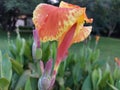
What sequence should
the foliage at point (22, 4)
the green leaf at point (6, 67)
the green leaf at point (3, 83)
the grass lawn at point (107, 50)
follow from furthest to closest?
1. the foliage at point (22, 4)
2. the grass lawn at point (107, 50)
3. the green leaf at point (6, 67)
4. the green leaf at point (3, 83)

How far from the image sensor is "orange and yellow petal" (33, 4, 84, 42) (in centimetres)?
103

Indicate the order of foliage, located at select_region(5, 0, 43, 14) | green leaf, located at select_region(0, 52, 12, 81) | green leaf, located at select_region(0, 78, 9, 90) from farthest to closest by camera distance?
foliage, located at select_region(5, 0, 43, 14), green leaf, located at select_region(0, 52, 12, 81), green leaf, located at select_region(0, 78, 9, 90)

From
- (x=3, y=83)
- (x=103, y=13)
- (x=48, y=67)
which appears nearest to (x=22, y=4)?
(x=103, y=13)

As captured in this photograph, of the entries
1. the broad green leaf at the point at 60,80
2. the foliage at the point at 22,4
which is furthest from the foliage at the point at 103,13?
the broad green leaf at the point at 60,80

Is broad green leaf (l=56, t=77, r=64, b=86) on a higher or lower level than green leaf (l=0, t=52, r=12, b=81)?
lower

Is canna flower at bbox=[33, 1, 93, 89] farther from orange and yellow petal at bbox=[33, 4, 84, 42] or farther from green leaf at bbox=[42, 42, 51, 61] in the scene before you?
green leaf at bbox=[42, 42, 51, 61]

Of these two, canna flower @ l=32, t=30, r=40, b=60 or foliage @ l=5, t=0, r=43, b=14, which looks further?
foliage @ l=5, t=0, r=43, b=14

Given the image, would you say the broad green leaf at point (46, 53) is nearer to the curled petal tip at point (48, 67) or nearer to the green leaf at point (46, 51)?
the green leaf at point (46, 51)

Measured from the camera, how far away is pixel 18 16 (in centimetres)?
1723

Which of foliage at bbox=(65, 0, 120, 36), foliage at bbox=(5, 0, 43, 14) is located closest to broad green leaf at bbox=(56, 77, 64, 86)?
foliage at bbox=(65, 0, 120, 36)

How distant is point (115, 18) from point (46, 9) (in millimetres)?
15430

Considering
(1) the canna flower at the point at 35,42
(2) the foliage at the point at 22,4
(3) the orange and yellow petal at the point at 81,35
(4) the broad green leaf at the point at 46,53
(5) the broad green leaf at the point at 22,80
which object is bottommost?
(2) the foliage at the point at 22,4

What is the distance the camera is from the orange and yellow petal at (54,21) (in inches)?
40.4

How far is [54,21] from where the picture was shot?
40.3 inches
